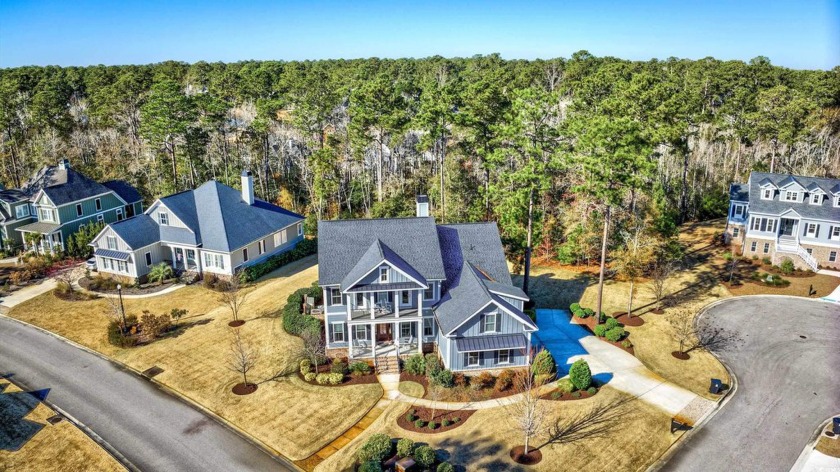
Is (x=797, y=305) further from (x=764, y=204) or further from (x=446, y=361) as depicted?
(x=446, y=361)

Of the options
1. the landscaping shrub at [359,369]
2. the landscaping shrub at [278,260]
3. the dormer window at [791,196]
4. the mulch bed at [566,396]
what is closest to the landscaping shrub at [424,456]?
the mulch bed at [566,396]

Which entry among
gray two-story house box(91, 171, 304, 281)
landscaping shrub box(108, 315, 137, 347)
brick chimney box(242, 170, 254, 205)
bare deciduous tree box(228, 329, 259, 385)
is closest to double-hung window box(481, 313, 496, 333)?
bare deciduous tree box(228, 329, 259, 385)

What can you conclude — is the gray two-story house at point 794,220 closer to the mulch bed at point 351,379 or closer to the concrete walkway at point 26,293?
the mulch bed at point 351,379

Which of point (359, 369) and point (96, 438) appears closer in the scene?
point (96, 438)

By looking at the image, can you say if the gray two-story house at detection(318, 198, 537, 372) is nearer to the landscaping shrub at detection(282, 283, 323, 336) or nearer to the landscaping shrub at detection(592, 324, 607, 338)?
the landscaping shrub at detection(282, 283, 323, 336)

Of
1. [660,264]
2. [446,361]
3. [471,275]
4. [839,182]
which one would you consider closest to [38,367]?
[446,361]

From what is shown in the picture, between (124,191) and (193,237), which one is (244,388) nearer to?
(193,237)

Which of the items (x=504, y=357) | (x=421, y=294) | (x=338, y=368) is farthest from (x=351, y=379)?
(x=504, y=357)
